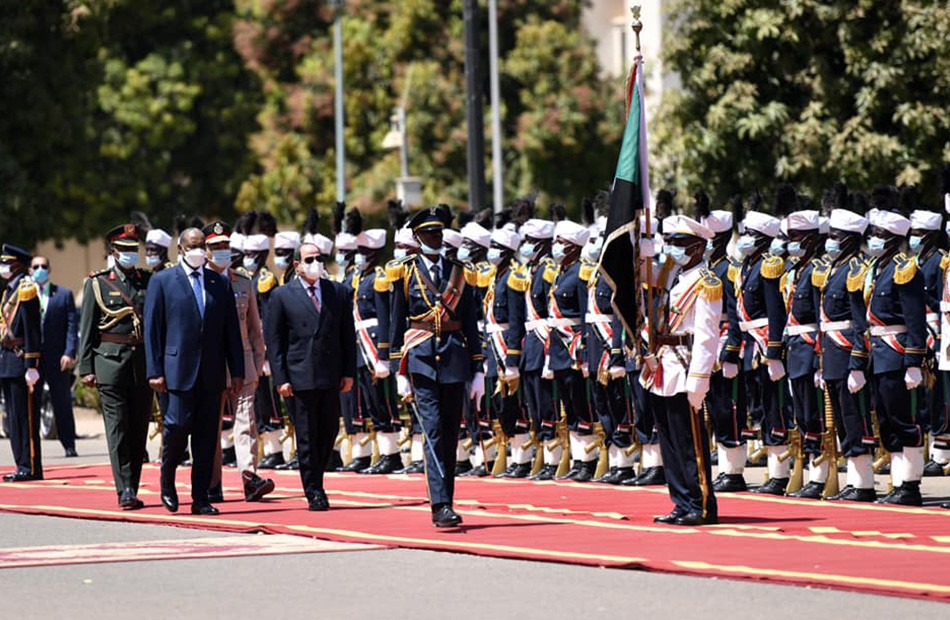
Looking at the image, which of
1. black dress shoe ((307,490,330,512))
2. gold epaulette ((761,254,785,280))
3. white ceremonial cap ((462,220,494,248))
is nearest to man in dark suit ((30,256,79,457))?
white ceremonial cap ((462,220,494,248))

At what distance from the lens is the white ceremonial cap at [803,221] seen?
16.7 m

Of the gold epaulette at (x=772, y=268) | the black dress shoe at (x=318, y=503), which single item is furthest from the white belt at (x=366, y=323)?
the gold epaulette at (x=772, y=268)

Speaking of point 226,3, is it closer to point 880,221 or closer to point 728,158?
point 728,158

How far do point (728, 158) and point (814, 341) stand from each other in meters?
12.1

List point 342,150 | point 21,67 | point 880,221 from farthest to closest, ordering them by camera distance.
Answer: point 342,150, point 21,67, point 880,221

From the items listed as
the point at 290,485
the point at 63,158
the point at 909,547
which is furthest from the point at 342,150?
the point at 909,547

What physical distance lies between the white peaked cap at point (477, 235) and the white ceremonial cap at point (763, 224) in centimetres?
246

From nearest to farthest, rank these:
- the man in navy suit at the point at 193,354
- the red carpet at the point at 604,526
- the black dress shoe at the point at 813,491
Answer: the red carpet at the point at 604,526 < the man in navy suit at the point at 193,354 < the black dress shoe at the point at 813,491

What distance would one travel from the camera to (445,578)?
11766 mm

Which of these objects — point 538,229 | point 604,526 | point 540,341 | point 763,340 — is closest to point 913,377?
point 763,340

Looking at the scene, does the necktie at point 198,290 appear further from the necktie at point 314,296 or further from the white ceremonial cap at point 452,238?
the white ceremonial cap at point 452,238

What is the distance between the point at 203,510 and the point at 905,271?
17.9 ft

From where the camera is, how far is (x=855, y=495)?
15734 millimetres

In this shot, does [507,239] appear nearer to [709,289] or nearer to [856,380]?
[856,380]
